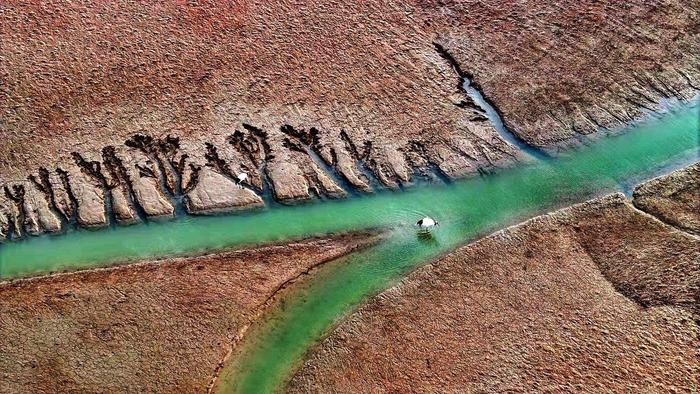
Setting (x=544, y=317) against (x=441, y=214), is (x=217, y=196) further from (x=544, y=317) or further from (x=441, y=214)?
(x=544, y=317)

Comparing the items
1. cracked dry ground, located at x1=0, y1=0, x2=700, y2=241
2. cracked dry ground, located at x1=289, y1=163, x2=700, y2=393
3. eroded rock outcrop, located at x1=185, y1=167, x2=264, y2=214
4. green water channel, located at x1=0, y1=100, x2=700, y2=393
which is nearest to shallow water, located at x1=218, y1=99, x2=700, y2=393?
green water channel, located at x1=0, y1=100, x2=700, y2=393

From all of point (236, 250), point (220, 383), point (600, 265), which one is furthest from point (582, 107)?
point (220, 383)

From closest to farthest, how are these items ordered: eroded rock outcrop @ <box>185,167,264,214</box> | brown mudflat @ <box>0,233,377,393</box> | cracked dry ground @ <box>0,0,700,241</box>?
brown mudflat @ <box>0,233,377,393</box>, eroded rock outcrop @ <box>185,167,264,214</box>, cracked dry ground @ <box>0,0,700,241</box>

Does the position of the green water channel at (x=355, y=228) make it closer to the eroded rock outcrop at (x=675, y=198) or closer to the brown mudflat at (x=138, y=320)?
the brown mudflat at (x=138, y=320)

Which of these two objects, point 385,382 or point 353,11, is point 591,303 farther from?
point 353,11

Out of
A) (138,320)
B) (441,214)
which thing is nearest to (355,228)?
(441,214)

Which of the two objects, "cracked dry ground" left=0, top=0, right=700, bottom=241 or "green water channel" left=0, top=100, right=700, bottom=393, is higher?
"cracked dry ground" left=0, top=0, right=700, bottom=241

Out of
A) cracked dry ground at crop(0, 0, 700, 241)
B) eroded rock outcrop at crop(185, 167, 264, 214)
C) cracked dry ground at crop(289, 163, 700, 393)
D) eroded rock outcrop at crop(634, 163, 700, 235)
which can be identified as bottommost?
cracked dry ground at crop(289, 163, 700, 393)

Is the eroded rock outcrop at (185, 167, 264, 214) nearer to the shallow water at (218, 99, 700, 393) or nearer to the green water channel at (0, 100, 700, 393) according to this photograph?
the green water channel at (0, 100, 700, 393)
